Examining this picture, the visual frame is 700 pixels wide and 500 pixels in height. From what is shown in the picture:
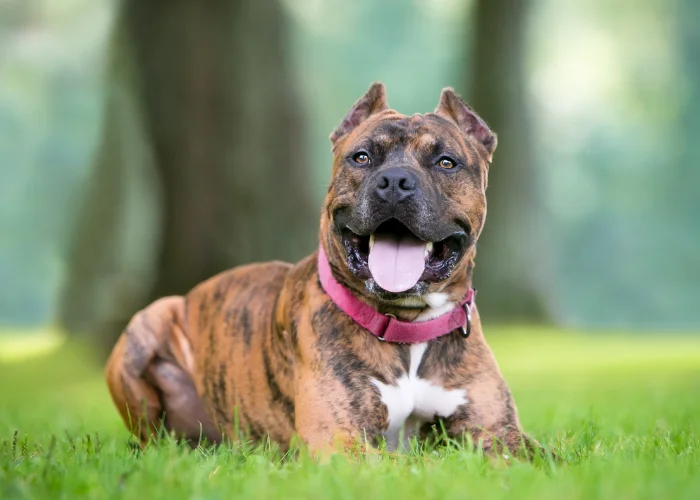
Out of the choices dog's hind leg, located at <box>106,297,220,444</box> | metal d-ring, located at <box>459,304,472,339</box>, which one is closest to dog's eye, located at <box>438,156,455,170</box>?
metal d-ring, located at <box>459,304,472,339</box>

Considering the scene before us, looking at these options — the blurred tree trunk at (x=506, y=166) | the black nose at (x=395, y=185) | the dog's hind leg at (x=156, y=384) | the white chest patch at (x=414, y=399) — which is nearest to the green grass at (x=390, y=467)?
the white chest patch at (x=414, y=399)

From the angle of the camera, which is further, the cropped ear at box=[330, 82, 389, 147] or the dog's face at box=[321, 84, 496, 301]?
the cropped ear at box=[330, 82, 389, 147]

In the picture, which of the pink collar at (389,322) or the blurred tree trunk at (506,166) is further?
the blurred tree trunk at (506,166)

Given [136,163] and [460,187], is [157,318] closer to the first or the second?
[460,187]

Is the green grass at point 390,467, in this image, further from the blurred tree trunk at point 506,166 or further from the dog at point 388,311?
the blurred tree trunk at point 506,166

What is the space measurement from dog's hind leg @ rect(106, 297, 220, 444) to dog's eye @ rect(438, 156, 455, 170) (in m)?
2.06

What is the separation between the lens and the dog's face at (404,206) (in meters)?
3.88

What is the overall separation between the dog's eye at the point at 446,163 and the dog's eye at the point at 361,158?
35 cm

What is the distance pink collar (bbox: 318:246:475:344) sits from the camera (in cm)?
404

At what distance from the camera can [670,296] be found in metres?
20.2

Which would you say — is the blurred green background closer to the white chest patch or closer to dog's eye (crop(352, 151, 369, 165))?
dog's eye (crop(352, 151, 369, 165))

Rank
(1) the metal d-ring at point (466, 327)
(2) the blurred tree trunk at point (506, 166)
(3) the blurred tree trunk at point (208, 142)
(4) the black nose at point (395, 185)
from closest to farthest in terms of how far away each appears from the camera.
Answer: (4) the black nose at point (395, 185) → (1) the metal d-ring at point (466, 327) → (3) the blurred tree trunk at point (208, 142) → (2) the blurred tree trunk at point (506, 166)

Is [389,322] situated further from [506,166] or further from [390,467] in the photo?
[506,166]

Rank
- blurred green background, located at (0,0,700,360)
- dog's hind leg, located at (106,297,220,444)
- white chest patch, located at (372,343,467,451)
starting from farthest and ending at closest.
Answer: blurred green background, located at (0,0,700,360), dog's hind leg, located at (106,297,220,444), white chest patch, located at (372,343,467,451)
